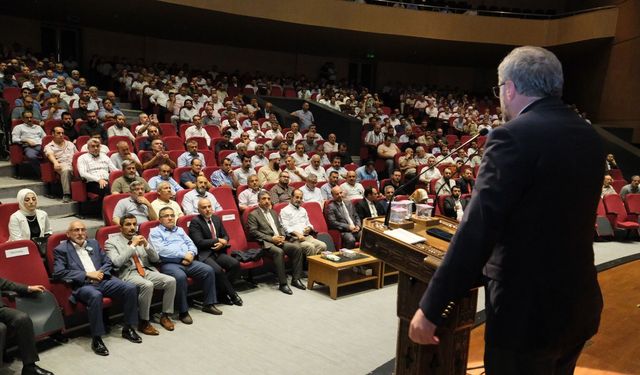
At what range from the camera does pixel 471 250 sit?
1.07m

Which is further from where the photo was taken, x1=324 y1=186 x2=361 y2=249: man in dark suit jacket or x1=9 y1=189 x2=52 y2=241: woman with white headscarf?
x1=324 y1=186 x2=361 y2=249: man in dark suit jacket

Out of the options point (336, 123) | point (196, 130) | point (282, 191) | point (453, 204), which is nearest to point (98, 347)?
point (282, 191)

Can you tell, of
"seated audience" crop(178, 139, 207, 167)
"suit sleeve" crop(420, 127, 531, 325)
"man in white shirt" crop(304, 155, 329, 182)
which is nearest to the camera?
"suit sleeve" crop(420, 127, 531, 325)

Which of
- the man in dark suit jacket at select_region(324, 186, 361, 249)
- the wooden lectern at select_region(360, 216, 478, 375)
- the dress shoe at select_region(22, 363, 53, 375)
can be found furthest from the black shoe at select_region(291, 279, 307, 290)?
the wooden lectern at select_region(360, 216, 478, 375)

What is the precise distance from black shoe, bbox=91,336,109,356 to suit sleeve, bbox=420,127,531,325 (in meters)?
2.65

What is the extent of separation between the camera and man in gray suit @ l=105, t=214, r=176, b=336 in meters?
3.50

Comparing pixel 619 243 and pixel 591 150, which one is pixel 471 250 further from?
pixel 619 243

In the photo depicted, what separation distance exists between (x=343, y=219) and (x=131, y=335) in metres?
2.62

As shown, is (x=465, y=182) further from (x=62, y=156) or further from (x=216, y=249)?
(x=62, y=156)

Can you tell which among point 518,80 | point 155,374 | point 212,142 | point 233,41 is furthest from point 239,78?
point 518,80

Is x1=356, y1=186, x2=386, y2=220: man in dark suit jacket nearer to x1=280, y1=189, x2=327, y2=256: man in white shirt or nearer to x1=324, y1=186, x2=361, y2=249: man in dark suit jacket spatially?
x1=324, y1=186, x2=361, y2=249: man in dark suit jacket

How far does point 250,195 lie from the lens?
17.7 ft

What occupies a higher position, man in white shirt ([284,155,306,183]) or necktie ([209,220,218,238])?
man in white shirt ([284,155,306,183])

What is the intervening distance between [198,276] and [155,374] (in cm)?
107
